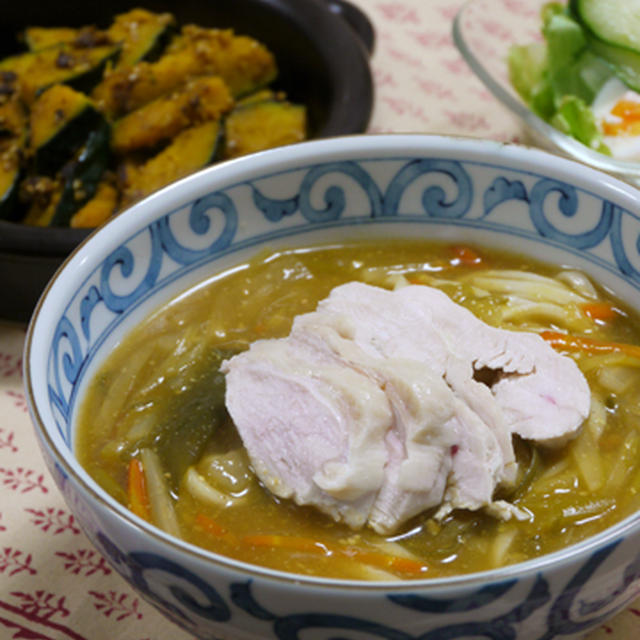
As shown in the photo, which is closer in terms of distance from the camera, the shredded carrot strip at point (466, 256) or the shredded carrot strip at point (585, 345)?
the shredded carrot strip at point (585, 345)

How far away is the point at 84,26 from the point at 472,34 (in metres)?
1.51

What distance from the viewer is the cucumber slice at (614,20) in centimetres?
311

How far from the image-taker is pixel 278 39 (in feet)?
11.0

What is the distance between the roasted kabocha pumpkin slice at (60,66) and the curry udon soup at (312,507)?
150cm

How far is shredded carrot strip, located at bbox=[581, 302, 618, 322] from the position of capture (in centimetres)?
194

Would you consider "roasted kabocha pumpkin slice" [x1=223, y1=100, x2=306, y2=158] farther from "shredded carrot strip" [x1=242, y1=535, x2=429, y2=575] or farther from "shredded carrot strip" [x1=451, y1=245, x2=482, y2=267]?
"shredded carrot strip" [x1=242, y1=535, x2=429, y2=575]

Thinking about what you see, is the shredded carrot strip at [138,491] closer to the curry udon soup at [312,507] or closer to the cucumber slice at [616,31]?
the curry udon soup at [312,507]

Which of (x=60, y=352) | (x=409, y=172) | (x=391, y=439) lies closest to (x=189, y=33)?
(x=409, y=172)

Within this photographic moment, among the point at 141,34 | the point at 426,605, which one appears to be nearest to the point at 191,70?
the point at 141,34

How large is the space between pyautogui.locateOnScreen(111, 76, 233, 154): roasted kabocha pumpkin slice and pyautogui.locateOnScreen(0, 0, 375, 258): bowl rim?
0.39 m

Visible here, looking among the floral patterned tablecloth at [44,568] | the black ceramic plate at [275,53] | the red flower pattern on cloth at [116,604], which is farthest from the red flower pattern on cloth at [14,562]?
the black ceramic plate at [275,53]

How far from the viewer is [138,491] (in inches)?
63.6

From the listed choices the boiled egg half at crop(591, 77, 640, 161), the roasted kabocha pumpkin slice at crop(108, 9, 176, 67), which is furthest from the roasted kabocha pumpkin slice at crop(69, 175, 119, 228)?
the boiled egg half at crop(591, 77, 640, 161)

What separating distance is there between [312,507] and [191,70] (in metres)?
2.12
